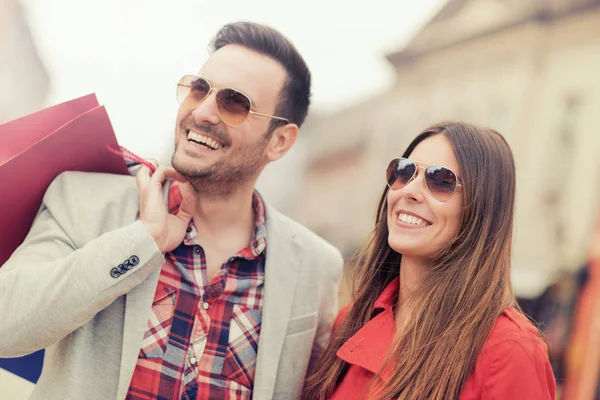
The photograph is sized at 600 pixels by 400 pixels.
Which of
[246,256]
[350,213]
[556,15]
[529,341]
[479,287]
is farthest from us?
[350,213]

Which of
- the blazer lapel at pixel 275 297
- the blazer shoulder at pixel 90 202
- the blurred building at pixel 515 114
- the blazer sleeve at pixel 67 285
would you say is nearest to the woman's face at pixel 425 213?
the blazer lapel at pixel 275 297

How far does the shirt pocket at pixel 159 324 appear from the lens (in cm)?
197

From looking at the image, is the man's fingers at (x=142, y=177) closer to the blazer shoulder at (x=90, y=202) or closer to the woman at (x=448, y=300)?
the blazer shoulder at (x=90, y=202)

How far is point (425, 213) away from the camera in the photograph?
193 cm

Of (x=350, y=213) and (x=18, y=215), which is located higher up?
(x=18, y=215)

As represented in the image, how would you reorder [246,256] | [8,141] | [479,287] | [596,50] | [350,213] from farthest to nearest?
[350,213]
[596,50]
[246,256]
[8,141]
[479,287]

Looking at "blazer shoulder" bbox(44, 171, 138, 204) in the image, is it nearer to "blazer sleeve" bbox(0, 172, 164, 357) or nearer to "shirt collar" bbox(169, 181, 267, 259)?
"shirt collar" bbox(169, 181, 267, 259)

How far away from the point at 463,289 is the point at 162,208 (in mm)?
1029

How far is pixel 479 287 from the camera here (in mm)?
1844

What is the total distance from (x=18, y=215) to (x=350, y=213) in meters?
6.25

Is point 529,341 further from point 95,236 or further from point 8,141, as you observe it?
point 8,141

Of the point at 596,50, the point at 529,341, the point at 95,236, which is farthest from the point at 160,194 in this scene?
the point at 596,50

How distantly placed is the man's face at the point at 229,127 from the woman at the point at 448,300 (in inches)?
25.0

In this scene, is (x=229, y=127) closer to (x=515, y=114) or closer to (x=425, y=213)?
(x=425, y=213)
